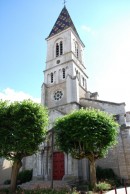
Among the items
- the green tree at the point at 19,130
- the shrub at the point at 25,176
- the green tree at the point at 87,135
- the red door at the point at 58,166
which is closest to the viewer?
the green tree at the point at 19,130

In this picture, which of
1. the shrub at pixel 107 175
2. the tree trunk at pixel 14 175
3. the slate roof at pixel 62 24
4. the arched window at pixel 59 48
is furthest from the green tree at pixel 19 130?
the slate roof at pixel 62 24

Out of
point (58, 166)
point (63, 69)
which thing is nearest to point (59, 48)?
point (63, 69)

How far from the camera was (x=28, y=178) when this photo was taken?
2381 centimetres

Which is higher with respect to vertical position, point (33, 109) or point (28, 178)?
point (33, 109)

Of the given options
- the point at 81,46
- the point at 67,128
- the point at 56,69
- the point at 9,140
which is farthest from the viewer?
the point at 81,46

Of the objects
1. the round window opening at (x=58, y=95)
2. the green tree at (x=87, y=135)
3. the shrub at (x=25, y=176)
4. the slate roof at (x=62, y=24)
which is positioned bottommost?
the shrub at (x=25, y=176)

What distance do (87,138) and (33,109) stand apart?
203 inches

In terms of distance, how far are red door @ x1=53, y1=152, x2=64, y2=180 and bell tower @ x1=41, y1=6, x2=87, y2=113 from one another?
22.6 feet

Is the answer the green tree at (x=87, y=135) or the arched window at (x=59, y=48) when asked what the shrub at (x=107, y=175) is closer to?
the green tree at (x=87, y=135)

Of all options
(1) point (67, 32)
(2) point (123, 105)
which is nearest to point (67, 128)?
(2) point (123, 105)

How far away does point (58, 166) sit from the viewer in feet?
74.4

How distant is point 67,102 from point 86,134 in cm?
1149

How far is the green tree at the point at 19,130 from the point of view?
48.3ft

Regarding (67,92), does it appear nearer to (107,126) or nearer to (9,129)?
(107,126)
